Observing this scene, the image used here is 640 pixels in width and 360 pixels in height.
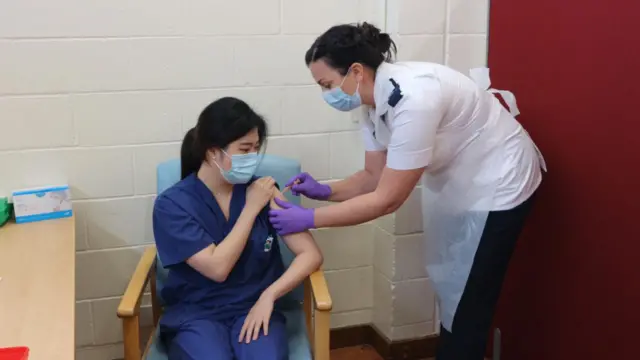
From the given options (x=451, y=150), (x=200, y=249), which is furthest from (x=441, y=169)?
(x=200, y=249)

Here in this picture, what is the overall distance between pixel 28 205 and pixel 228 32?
0.86m

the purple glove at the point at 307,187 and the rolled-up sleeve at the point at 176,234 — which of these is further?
the purple glove at the point at 307,187

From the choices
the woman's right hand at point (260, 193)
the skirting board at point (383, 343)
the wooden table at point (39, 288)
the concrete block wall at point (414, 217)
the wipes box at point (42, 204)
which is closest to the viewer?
the wooden table at point (39, 288)

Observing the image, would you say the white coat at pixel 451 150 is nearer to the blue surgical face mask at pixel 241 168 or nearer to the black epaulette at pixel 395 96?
the black epaulette at pixel 395 96

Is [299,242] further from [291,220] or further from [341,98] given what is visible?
[341,98]

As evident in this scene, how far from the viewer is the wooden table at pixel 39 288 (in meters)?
1.31

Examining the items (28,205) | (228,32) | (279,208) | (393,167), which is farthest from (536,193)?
(28,205)

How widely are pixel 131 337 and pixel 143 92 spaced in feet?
2.87

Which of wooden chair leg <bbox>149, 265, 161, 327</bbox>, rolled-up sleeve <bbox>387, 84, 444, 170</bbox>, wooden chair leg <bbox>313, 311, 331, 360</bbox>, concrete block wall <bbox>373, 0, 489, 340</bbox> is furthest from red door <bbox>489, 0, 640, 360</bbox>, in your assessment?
wooden chair leg <bbox>149, 265, 161, 327</bbox>

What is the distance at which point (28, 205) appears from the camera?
6.90 ft

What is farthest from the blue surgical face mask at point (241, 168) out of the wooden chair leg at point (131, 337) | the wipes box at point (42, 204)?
the wipes box at point (42, 204)

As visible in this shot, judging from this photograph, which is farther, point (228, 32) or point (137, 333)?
point (228, 32)

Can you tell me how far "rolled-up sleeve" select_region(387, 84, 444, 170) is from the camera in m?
1.76

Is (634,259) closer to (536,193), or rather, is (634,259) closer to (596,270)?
(596,270)
